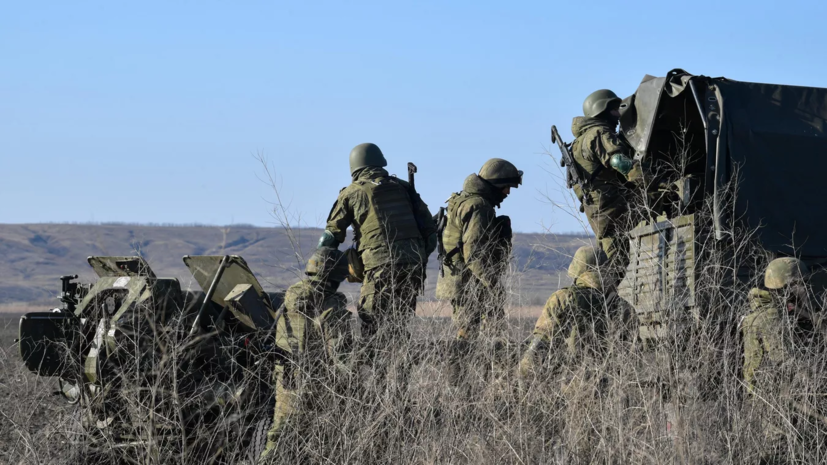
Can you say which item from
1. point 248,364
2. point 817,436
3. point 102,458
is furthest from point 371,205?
point 817,436

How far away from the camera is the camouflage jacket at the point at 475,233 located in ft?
27.1

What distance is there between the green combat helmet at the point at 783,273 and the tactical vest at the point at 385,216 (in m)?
2.69

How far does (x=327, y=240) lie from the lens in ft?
24.6

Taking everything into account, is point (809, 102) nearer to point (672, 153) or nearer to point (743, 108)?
point (743, 108)

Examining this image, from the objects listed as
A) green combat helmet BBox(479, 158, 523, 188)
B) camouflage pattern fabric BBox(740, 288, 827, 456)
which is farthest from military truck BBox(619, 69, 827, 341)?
green combat helmet BBox(479, 158, 523, 188)

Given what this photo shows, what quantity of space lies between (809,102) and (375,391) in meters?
3.80

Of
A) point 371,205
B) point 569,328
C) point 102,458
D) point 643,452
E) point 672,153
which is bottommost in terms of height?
point 102,458

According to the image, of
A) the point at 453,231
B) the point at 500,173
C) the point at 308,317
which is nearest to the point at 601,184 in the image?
the point at 500,173

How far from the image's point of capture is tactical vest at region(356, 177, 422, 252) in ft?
25.2

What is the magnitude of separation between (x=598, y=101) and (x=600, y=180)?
69cm

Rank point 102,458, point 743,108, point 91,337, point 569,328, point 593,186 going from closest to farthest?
point 102,458 → point 91,337 → point 569,328 → point 743,108 → point 593,186

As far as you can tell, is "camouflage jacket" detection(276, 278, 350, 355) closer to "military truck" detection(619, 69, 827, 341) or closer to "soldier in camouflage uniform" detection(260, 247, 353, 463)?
"soldier in camouflage uniform" detection(260, 247, 353, 463)

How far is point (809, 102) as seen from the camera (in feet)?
23.7

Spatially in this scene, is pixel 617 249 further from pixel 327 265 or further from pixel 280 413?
pixel 280 413
